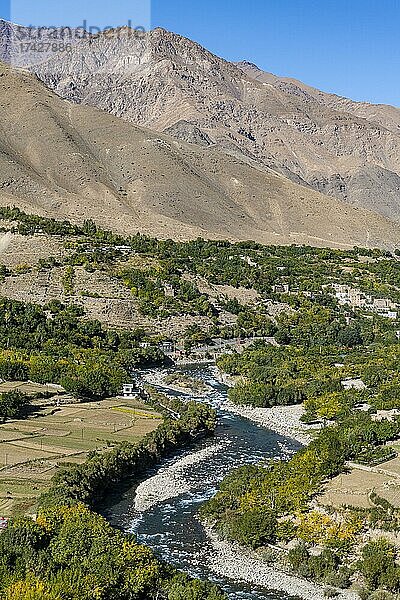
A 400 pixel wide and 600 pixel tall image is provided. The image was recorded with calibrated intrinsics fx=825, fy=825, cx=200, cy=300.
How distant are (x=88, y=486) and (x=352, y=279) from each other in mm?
84609

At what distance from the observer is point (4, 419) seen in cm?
5509

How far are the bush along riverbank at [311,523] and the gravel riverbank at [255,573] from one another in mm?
420

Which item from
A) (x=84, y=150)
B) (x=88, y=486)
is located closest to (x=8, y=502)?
(x=88, y=486)

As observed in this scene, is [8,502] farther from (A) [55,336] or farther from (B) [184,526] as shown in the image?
(A) [55,336]

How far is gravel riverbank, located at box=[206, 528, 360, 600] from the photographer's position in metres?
33.6

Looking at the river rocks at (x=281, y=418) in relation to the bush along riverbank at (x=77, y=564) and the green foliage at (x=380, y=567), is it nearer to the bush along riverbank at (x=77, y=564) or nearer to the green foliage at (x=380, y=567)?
the green foliage at (x=380, y=567)

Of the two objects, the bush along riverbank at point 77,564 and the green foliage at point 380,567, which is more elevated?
the bush along riverbank at point 77,564

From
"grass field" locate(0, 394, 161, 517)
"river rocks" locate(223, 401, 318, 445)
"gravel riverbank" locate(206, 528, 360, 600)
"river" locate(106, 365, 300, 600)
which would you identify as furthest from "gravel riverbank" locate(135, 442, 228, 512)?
"river rocks" locate(223, 401, 318, 445)

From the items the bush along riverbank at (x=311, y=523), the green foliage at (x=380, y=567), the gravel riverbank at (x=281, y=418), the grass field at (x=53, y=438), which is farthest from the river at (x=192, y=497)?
the grass field at (x=53, y=438)

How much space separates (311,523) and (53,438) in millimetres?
19394

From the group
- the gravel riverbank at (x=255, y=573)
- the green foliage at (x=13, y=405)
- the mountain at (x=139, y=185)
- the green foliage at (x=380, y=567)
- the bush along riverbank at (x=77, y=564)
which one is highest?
the mountain at (x=139, y=185)

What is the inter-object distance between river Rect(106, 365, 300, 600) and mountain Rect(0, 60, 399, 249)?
284 feet

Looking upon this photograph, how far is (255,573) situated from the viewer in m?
35.2

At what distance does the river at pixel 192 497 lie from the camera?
35.9 metres
